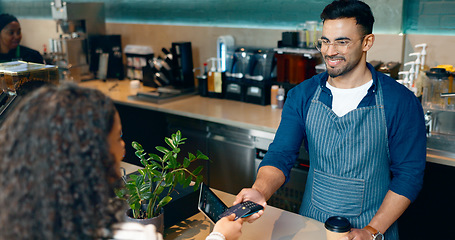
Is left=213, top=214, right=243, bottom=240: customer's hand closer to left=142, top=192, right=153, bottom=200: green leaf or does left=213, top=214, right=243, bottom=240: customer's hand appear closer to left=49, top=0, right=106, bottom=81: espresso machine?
left=142, top=192, right=153, bottom=200: green leaf

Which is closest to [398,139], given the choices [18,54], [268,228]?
[268,228]

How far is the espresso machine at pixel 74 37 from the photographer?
14.5ft

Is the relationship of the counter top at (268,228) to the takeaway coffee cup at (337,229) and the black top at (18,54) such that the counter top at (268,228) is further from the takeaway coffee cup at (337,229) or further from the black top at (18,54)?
the black top at (18,54)

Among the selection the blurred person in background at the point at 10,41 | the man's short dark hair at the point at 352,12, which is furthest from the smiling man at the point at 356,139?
the blurred person in background at the point at 10,41

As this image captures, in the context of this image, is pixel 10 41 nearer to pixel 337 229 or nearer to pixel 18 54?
pixel 18 54

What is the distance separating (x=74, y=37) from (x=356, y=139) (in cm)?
353

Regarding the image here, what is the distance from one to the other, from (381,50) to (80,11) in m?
3.04

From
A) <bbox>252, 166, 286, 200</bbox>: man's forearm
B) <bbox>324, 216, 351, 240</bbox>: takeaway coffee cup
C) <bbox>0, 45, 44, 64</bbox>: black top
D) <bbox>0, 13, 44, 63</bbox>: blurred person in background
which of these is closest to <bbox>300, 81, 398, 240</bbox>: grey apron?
<bbox>252, 166, 286, 200</bbox>: man's forearm

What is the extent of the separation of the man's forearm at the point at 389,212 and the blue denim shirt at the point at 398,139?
3 cm

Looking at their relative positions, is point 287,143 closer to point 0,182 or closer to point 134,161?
point 0,182

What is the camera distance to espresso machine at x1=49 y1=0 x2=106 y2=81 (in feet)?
14.5

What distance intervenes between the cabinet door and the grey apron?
48.8 inches

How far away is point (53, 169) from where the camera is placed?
2.53ft

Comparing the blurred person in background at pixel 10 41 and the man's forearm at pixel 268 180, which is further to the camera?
the blurred person in background at pixel 10 41
